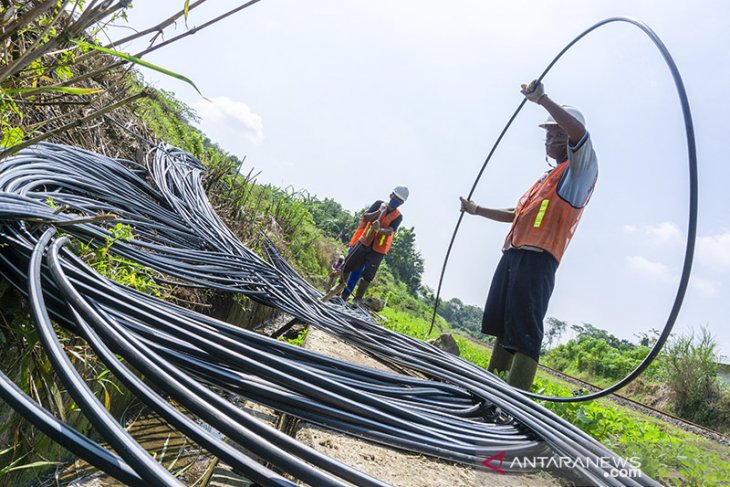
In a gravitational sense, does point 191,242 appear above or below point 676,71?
below

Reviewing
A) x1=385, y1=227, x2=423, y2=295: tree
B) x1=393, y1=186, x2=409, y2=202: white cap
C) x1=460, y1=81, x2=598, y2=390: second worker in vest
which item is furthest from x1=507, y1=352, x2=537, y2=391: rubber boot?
x1=385, y1=227, x2=423, y2=295: tree

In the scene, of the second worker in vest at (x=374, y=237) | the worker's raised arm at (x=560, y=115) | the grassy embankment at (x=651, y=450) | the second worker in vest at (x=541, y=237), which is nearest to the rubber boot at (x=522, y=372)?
the second worker in vest at (x=541, y=237)

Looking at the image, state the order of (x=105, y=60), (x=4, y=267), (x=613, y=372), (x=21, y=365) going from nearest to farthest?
(x=4, y=267), (x=21, y=365), (x=105, y=60), (x=613, y=372)

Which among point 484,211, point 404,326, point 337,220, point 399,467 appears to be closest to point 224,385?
point 399,467

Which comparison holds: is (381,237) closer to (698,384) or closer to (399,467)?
(399,467)

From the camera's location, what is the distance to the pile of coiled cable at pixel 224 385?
1.88 feet

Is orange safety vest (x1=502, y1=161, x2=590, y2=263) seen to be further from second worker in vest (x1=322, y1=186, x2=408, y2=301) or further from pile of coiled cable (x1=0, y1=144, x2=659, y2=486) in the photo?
second worker in vest (x1=322, y1=186, x2=408, y2=301)

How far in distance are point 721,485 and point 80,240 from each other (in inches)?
107

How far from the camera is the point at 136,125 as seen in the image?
3.44 metres

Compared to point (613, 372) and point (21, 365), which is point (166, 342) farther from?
point (613, 372)

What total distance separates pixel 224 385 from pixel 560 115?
7.01 ft

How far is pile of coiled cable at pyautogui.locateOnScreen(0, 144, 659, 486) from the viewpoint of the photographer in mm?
574

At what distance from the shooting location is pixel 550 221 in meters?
2.46

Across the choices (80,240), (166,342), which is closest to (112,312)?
(166,342)
